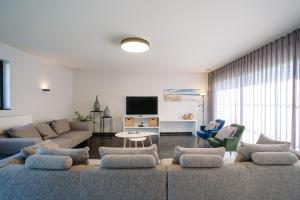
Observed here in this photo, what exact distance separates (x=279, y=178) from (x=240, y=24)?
7.06 ft

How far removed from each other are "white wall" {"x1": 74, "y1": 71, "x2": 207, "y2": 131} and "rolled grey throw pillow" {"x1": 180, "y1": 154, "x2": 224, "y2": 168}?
4914mm

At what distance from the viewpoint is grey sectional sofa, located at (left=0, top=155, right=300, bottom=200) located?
5.57 ft

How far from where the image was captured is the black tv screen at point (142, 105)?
639 centimetres

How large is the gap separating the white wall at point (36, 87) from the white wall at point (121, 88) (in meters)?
0.51

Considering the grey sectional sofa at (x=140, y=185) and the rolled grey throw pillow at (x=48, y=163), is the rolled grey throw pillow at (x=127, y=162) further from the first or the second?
the rolled grey throw pillow at (x=48, y=163)

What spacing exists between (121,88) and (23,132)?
12.2 feet

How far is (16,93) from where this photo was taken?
152 inches

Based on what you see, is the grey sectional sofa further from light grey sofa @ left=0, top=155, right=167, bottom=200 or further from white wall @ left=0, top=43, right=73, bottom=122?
white wall @ left=0, top=43, right=73, bottom=122

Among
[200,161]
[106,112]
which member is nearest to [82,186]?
[200,161]

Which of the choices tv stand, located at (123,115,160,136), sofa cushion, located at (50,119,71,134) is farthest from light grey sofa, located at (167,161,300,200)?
tv stand, located at (123,115,160,136)

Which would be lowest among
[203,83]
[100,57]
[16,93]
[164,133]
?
[164,133]

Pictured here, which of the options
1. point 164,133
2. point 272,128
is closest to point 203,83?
point 164,133

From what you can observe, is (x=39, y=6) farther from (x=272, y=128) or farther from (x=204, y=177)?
(x=272, y=128)

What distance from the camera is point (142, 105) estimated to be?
21.1 feet
